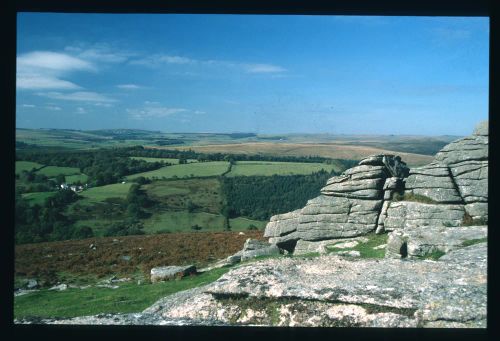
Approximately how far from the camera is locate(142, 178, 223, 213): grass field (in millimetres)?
45156

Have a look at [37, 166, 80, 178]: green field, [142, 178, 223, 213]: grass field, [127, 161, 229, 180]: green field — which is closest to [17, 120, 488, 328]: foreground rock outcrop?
[142, 178, 223, 213]: grass field

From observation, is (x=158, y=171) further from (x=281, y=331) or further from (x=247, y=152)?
(x=281, y=331)

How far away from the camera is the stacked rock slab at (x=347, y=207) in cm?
2400

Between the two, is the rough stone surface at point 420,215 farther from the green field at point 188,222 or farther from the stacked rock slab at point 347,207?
the green field at point 188,222

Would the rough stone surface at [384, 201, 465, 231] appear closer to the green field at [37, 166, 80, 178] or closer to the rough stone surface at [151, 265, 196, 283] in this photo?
the rough stone surface at [151, 265, 196, 283]

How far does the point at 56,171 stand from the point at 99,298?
33.2 m

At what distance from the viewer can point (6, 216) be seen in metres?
6.27

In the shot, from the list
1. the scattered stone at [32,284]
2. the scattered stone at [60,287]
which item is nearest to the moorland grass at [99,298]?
the scattered stone at [60,287]

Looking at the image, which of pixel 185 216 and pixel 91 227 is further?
pixel 185 216

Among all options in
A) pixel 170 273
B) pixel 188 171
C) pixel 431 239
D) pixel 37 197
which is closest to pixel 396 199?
pixel 431 239

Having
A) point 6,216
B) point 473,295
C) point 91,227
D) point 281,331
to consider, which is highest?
point 6,216

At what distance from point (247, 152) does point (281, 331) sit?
52934 mm

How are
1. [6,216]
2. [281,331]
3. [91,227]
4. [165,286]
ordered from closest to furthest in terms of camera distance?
[6,216], [281,331], [165,286], [91,227]

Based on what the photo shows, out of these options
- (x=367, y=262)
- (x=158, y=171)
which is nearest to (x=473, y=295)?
(x=367, y=262)
